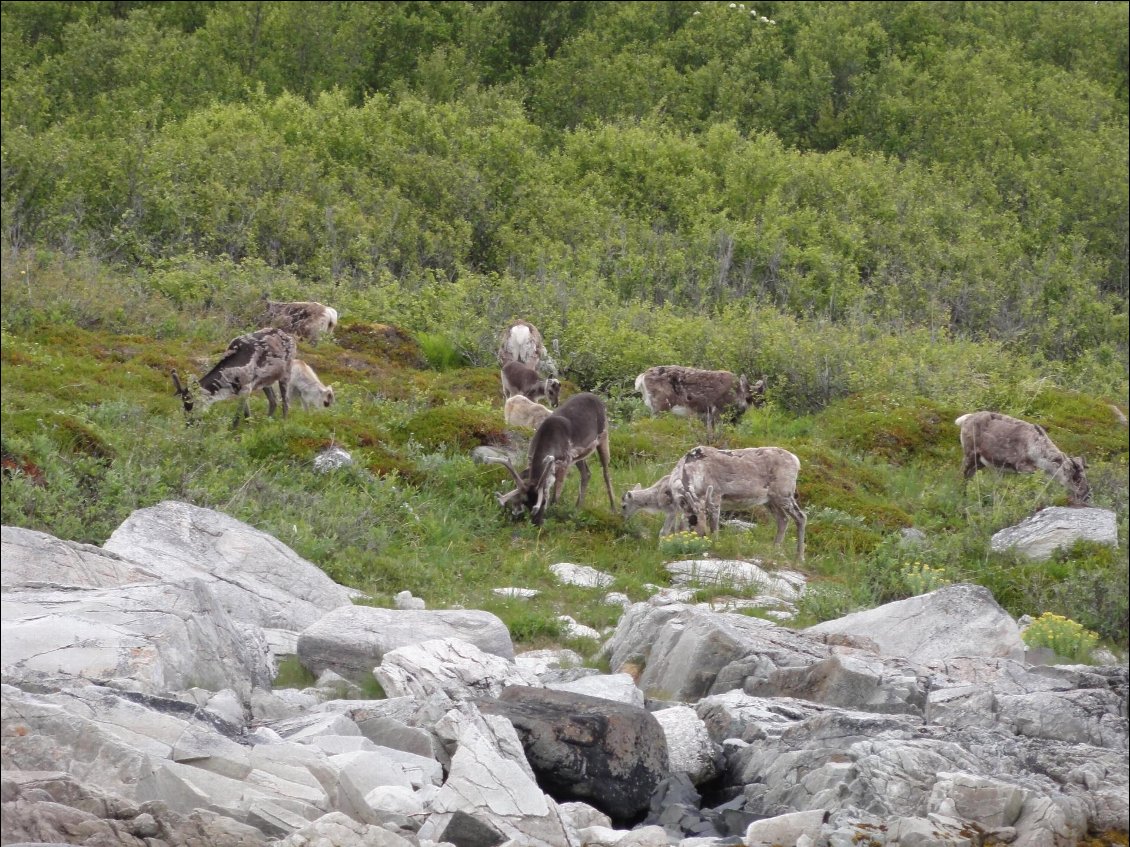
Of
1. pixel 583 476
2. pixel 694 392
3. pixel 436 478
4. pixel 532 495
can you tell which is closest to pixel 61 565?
pixel 532 495

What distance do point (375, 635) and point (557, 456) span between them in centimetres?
697

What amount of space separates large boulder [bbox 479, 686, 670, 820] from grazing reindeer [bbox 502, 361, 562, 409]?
1378cm

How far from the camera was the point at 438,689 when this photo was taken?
35.9 ft

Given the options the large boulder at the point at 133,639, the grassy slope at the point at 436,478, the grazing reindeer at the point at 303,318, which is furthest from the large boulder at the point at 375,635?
the grazing reindeer at the point at 303,318

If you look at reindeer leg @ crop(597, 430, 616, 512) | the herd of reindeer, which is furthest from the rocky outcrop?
reindeer leg @ crop(597, 430, 616, 512)

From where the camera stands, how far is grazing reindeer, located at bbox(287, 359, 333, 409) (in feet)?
71.6

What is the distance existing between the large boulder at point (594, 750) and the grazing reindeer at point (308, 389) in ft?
40.2

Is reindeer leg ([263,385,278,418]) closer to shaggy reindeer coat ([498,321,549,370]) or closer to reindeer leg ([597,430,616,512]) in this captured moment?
reindeer leg ([597,430,616,512])

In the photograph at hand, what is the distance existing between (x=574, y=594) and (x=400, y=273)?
821 inches

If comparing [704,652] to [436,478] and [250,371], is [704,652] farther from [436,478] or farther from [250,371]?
[250,371]

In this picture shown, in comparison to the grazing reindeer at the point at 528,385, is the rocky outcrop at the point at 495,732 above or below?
above

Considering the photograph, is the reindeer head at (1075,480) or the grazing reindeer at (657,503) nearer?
the grazing reindeer at (657,503)

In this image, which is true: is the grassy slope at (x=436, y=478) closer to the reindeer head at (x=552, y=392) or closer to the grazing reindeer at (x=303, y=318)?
the grazing reindeer at (x=303, y=318)

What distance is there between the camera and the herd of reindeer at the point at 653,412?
1850cm
